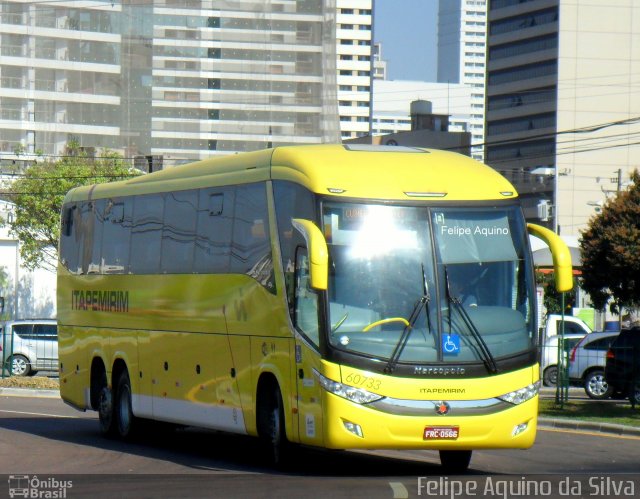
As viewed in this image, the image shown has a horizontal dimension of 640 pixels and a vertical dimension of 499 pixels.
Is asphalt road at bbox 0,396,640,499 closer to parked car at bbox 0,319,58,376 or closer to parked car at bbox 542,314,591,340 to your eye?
parked car at bbox 0,319,58,376

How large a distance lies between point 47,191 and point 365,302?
43275 mm

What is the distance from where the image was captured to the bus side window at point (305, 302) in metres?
13.0

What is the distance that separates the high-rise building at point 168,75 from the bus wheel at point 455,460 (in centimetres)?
5437

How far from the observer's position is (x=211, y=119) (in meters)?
72.1

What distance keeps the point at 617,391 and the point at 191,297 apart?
1316 centimetres

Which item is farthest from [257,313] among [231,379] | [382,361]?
[382,361]

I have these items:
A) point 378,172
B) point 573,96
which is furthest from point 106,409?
point 573,96

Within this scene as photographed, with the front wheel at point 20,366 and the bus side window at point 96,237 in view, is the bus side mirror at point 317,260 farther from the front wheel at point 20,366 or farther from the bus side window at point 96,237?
the front wheel at point 20,366

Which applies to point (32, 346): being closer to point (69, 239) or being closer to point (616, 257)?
point (69, 239)

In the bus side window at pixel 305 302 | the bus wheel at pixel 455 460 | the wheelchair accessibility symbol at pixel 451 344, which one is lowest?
the bus wheel at pixel 455 460

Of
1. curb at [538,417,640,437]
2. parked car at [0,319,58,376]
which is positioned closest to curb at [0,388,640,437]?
curb at [538,417,640,437]

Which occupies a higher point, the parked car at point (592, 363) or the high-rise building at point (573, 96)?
the high-rise building at point (573, 96)

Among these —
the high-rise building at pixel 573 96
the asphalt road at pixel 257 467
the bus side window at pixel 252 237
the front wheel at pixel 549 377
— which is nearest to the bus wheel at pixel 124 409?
the asphalt road at pixel 257 467

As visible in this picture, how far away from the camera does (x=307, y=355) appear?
42.8 ft
